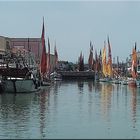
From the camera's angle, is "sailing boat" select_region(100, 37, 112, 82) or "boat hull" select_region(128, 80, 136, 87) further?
"sailing boat" select_region(100, 37, 112, 82)

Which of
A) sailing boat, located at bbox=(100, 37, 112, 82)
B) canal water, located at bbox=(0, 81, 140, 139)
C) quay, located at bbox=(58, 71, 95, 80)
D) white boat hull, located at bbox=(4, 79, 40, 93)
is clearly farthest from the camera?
quay, located at bbox=(58, 71, 95, 80)

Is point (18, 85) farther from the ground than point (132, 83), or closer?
farther from the ground

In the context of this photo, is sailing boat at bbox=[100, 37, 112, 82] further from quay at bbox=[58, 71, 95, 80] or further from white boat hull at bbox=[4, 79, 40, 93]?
white boat hull at bbox=[4, 79, 40, 93]

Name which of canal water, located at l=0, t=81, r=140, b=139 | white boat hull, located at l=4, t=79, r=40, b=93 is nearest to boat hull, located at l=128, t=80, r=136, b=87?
white boat hull, located at l=4, t=79, r=40, b=93

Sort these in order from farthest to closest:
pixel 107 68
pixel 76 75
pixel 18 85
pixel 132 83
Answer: pixel 76 75, pixel 107 68, pixel 132 83, pixel 18 85

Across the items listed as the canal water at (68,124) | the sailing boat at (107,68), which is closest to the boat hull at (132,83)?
the sailing boat at (107,68)

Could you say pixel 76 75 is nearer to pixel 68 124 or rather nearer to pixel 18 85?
pixel 18 85

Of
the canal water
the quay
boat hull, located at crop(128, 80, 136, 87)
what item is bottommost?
the canal water

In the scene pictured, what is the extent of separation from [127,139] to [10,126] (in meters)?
8.13

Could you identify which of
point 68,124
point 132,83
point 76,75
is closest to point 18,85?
point 68,124

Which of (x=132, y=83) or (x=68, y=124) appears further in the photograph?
(x=132, y=83)

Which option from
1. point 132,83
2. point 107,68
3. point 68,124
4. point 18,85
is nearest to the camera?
point 68,124

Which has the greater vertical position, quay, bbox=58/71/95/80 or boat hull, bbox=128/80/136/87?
quay, bbox=58/71/95/80

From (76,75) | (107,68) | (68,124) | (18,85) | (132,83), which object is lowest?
(68,124)
